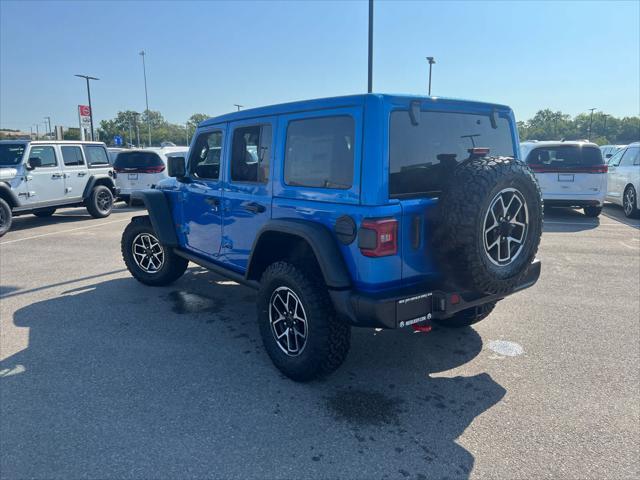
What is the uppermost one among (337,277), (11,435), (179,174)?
(179,174)

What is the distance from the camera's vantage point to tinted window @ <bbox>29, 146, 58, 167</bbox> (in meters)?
10.2

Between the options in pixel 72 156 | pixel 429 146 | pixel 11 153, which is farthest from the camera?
pixel 72 156

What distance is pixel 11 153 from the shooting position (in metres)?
10.0

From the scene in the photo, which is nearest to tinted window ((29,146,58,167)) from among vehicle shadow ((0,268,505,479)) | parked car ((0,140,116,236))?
parked car ((0,140,116,236))

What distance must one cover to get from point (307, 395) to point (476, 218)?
1.66m

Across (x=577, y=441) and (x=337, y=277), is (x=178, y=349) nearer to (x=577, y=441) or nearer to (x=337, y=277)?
(x=337, y=277)

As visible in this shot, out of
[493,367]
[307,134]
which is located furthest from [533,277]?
[307,134]

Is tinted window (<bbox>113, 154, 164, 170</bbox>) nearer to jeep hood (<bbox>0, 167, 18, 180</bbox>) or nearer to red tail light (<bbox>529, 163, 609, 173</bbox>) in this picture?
jeep hood (<bbox>0, 167, 18, 180</bbox>)

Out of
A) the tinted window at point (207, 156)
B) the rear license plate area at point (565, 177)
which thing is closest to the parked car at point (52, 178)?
the tinted window at point (207, 156)

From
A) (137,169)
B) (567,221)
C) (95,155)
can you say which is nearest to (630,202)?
(567,221)

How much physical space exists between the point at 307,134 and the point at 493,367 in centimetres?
230

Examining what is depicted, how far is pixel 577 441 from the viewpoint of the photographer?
270cm

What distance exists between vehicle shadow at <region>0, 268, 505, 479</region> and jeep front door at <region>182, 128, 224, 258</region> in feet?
2.67

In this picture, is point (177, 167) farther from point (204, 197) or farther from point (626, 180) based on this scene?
point (626, 180)
